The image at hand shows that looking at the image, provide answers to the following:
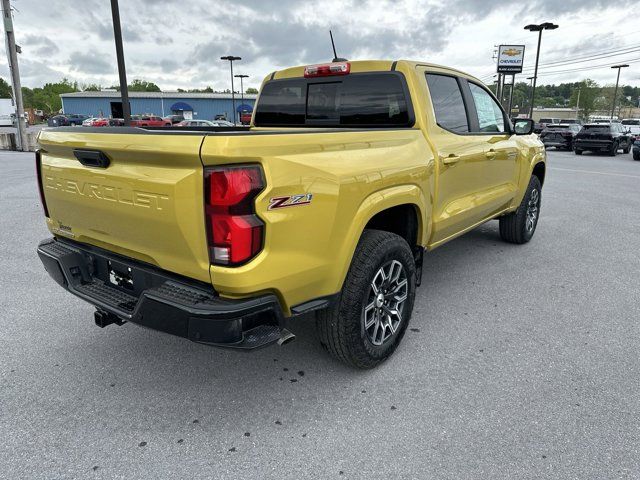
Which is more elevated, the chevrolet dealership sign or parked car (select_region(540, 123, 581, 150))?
the chevrolet dealership sign

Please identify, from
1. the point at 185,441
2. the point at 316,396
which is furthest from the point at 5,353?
the point at 316,396

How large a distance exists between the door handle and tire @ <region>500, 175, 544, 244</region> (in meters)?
2.36

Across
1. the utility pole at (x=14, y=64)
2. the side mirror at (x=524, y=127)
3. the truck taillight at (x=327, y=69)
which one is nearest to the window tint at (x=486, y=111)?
the side mirror at (x=524, y=127)

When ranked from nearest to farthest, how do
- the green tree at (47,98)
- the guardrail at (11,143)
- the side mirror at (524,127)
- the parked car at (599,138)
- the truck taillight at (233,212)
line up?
the truck taillight at (233,212) < the side mirror at (524,127) < the parked car at (599,138) < the guardrail at (11,143) < the green tree at (47,98)

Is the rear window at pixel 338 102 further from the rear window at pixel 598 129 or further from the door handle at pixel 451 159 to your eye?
the rear window at pixel 598 129

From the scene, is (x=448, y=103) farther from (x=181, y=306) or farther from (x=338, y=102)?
(x=181, y=306)

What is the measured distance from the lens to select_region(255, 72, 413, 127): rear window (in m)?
3.52

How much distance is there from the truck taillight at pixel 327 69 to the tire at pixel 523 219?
122 inches

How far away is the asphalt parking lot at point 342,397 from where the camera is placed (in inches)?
88.9

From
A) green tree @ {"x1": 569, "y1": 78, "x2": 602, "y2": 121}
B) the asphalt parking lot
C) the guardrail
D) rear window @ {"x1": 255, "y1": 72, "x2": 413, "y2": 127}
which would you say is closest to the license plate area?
the asphalt parking lot

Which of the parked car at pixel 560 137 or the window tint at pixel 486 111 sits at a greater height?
the window tint at pixel 486 111

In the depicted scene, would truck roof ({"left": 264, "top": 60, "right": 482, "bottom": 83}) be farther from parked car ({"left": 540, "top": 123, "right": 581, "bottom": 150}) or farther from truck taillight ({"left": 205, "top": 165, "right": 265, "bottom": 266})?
parked car ({"left": 540, "top": 123, "right": 581, "bottom": 150})

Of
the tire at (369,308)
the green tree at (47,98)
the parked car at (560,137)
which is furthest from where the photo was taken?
the green tree at (47,98)

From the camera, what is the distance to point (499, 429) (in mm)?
2482
